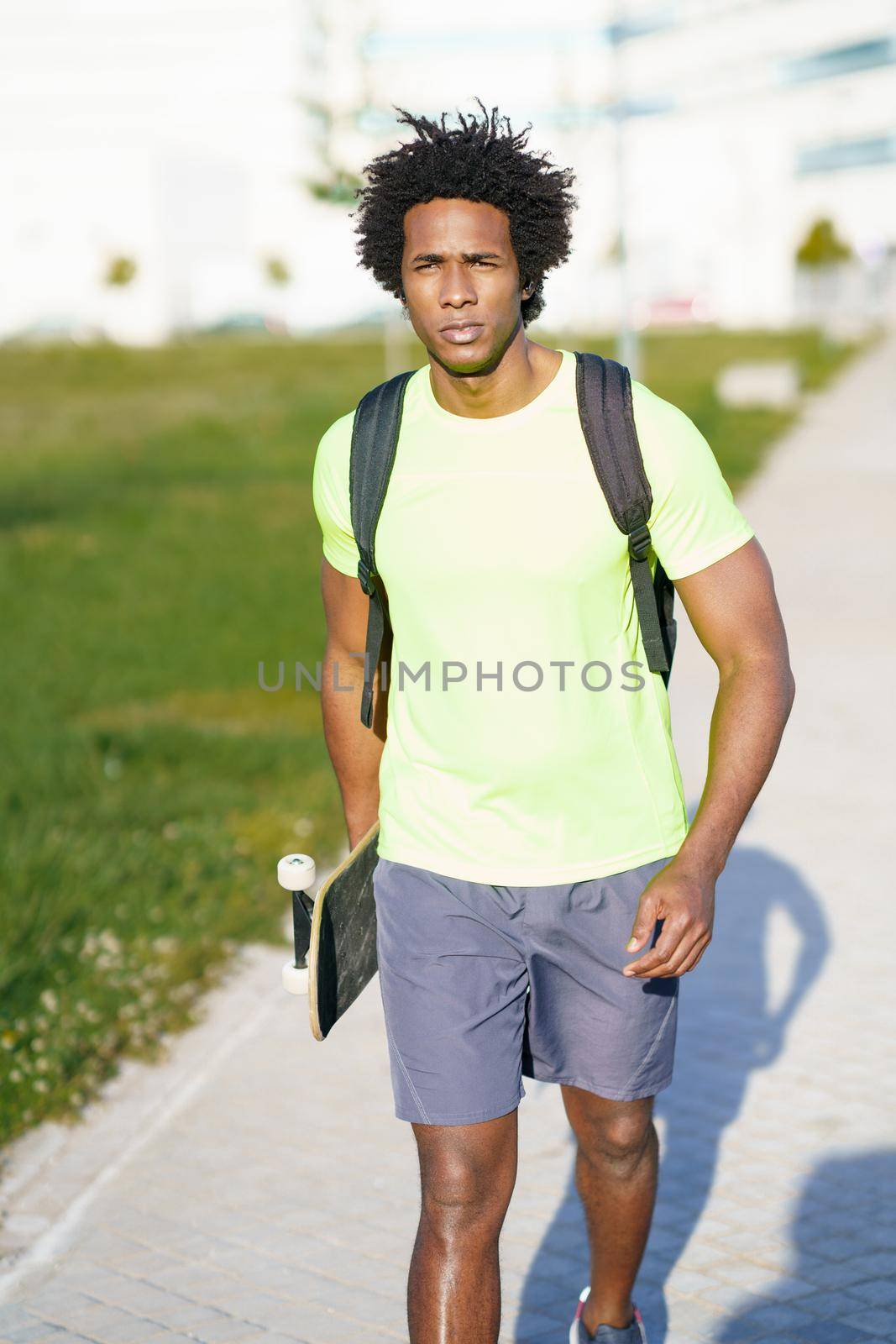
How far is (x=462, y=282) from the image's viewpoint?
2709mm

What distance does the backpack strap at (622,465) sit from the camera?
2.61 m

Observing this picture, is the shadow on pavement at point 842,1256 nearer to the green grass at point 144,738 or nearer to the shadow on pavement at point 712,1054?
the shadow on pavement at point 712,1054

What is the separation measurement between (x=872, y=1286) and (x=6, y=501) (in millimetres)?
15988

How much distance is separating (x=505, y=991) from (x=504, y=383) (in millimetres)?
904

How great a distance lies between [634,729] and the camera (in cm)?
277

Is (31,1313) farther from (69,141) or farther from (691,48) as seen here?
(691,48)

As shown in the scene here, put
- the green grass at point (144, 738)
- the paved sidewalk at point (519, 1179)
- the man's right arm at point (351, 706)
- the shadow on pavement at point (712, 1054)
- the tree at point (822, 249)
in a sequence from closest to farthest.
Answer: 1. the man's right arm at point (351, 706)
2. the paved sidewalk at point (519, 1179)
3. the shadow on pavement at point (712, 1054)
4. the green grass at point (144, 738)
5. the tree at point (822, 249)

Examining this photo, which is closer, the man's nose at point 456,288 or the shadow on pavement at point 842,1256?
the man's nose at point 456,288

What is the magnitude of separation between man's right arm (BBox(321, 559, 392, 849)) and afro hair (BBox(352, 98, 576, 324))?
517mm

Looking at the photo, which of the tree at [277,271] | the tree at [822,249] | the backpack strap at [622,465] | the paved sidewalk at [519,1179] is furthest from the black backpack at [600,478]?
the tree at [277,271]

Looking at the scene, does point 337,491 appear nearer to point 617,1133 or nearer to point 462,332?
point 462,332

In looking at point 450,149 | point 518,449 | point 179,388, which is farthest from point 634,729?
point 179,388

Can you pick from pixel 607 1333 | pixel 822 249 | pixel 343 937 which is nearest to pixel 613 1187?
pixel 607 1333

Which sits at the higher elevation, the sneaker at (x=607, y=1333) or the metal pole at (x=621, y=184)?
the metal pole at (x=621, y=184)
